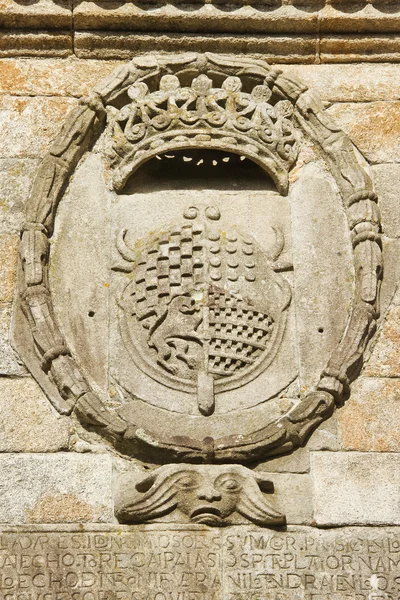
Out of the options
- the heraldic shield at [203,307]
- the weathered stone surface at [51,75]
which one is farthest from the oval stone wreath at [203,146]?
the heraldic shield at [203,307]

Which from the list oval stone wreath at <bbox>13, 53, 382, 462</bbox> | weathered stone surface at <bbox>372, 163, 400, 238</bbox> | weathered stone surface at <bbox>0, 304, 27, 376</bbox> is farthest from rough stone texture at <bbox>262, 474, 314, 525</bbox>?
weathered stone surface at <bbox>372, 163, 400, 238</bbox>

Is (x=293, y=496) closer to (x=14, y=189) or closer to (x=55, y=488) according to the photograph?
(x=55, y=488)

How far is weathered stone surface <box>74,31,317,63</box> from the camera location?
7071mm

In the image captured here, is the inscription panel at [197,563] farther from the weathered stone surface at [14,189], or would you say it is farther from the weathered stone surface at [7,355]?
the weathered stone surface at [14,189]

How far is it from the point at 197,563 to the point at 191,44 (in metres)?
2.71

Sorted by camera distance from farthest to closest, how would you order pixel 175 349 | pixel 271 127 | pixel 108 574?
pixel 271 127
pixel 175 349
pixel 108 574

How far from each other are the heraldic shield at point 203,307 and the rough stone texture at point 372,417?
0.43 m

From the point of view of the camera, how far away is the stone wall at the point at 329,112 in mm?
5918

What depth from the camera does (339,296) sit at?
6.49 meters

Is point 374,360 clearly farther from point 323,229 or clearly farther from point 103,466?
point 103,466

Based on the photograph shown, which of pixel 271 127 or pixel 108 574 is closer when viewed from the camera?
pixel 108 574

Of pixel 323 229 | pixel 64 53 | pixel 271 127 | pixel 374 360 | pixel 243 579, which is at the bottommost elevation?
pixel 243 579

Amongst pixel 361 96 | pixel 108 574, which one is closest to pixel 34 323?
pixel 108 574

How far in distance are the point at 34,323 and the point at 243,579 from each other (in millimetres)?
1482
